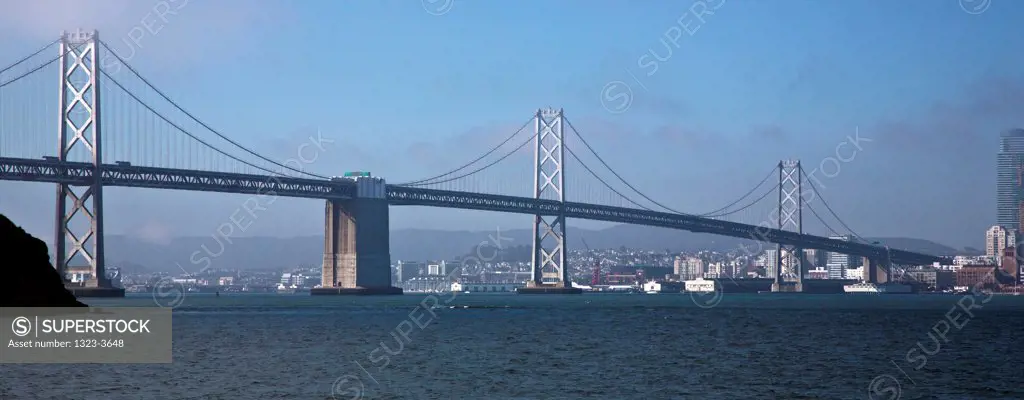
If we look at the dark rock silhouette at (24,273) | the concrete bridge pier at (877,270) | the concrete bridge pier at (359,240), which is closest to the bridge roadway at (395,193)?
the concrete bridge pier at (359,240)

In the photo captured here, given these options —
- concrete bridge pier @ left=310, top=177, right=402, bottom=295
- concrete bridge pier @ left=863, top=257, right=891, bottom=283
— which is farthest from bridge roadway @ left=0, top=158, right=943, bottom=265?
concrete bridge pier @ left=863, top=257, right=891, bottom=283

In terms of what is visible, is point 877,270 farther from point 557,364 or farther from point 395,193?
point 557,364

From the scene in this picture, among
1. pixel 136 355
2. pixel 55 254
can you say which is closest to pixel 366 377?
pixel 136 355

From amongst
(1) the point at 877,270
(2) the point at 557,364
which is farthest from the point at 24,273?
(1) the point at 877,270

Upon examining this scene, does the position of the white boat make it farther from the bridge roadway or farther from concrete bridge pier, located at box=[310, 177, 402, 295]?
concrete bridge pier, located at box=[310, 177, 402, 295]

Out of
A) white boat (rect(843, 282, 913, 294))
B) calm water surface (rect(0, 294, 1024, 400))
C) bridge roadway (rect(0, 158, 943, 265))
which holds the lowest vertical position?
white boat (rect(843, 282, 913, 294))
